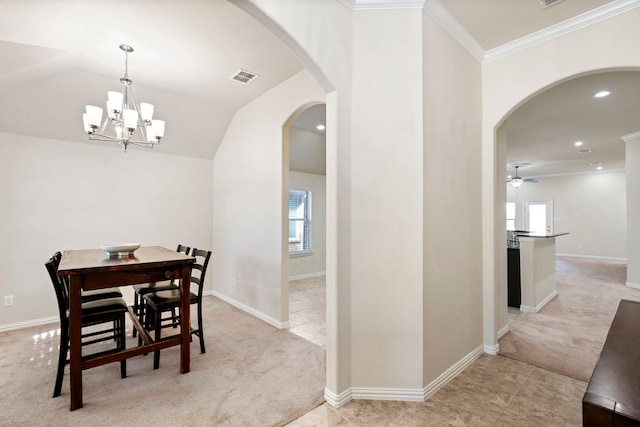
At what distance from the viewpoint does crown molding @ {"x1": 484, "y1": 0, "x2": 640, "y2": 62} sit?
2.16 meters

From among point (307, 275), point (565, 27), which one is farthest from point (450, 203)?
point (307, 275)

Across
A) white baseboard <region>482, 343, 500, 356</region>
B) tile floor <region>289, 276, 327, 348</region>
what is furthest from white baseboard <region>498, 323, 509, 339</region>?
tile floor <region>289, 276, 327, 348</region>

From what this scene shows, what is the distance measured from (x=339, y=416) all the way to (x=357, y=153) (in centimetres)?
178

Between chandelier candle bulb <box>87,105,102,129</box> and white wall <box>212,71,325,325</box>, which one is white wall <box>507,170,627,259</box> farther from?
chandelier candle bulb <box>87,105,102,129</box>

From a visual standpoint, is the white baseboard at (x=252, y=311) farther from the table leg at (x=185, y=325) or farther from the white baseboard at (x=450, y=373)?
the white baseboard at (x=450, y=373)

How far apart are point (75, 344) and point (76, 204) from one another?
2.61m

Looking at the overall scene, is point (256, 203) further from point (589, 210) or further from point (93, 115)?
point (589, 210)

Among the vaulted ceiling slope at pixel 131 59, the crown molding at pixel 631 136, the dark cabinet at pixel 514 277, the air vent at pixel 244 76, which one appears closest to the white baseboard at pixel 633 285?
the crown molding at pixel 631 136

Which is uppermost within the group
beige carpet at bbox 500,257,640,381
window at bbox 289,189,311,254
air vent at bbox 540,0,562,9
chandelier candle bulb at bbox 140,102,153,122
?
air vent at bbox 540,0,562,9

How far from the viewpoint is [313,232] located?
6.52 m

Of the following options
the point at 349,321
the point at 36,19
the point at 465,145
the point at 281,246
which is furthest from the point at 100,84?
the point at 465,145

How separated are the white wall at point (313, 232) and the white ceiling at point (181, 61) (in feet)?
7.01

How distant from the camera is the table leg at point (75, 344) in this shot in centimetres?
199

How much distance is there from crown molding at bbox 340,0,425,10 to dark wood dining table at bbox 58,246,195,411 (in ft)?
7.78
